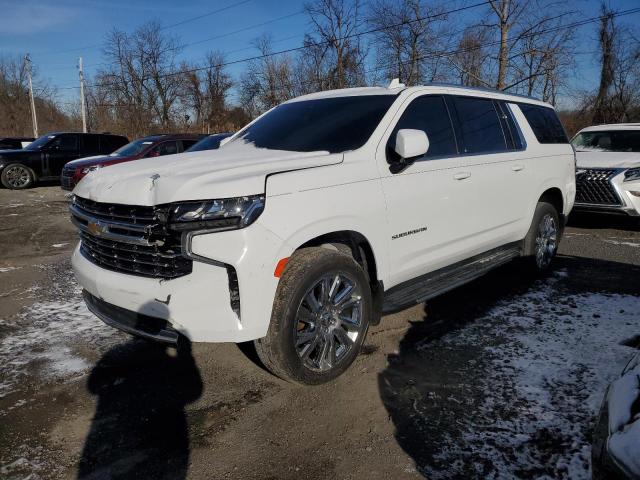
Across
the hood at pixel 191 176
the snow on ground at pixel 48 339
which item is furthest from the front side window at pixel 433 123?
the snow on ground at pixel 48 339

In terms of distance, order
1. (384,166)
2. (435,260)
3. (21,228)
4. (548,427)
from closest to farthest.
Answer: (548,427), (384,166), (435,260), (21,228)

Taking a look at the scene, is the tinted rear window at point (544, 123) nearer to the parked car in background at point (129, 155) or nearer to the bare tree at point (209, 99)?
the parked car in background at point (129, 155)

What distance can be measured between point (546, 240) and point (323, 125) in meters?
3.18

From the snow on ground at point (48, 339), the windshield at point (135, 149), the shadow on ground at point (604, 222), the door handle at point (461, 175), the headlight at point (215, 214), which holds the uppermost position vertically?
the windshield at point (135, 149)

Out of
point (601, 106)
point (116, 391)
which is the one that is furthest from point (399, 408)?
point (601, 106)

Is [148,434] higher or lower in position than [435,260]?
lower

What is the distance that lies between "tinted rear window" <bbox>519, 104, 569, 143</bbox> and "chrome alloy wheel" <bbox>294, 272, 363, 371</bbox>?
3.23 meters

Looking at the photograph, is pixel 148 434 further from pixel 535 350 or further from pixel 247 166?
pixel 535 350

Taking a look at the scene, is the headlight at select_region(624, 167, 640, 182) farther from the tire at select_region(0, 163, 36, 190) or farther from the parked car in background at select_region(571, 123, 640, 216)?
the tire at select_region(0, 163, 36, 190)

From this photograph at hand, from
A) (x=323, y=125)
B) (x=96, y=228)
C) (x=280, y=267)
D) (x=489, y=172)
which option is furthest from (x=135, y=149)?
(x=280, y=267)

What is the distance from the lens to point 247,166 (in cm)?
304

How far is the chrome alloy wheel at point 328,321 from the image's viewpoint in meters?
3.08

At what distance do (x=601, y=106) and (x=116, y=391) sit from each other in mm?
33249

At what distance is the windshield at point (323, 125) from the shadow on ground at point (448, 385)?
64.2 inches
